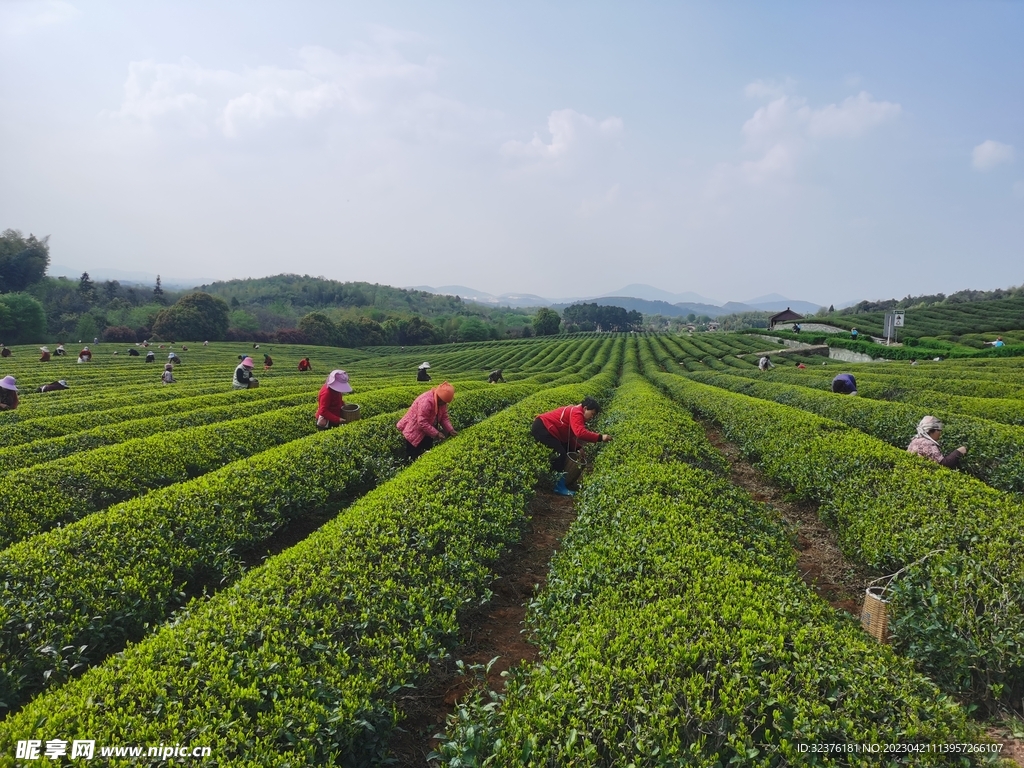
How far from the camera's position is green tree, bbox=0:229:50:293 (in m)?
95.9

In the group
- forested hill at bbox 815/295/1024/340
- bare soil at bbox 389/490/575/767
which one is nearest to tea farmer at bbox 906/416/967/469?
bare soil at bbox 389/490/575/767

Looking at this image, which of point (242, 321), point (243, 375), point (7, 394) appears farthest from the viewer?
point (242, 321)

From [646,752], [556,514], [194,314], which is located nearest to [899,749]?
[646,752]

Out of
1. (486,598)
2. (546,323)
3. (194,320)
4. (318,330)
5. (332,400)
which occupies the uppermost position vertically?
(546,323)

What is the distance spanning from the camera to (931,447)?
8172 millimetres

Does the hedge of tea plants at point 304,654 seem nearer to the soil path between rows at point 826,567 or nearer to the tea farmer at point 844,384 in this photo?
the soil path between rows at point 826,567

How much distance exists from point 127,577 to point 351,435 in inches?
202

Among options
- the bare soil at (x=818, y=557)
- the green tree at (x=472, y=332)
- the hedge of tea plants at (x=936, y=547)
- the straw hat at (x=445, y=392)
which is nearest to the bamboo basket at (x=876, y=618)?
the hedge of tea plants at (x=936, y=547)

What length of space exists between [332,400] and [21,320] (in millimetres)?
83950

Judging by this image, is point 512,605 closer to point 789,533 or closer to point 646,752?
point 646,752

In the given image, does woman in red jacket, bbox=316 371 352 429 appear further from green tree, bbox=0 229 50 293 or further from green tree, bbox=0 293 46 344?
green tree, bbox=0 229 50 293

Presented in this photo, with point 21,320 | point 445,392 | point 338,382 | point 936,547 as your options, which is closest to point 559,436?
point 445,392

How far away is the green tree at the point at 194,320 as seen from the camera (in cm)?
7731

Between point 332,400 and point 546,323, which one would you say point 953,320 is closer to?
point 546,323
